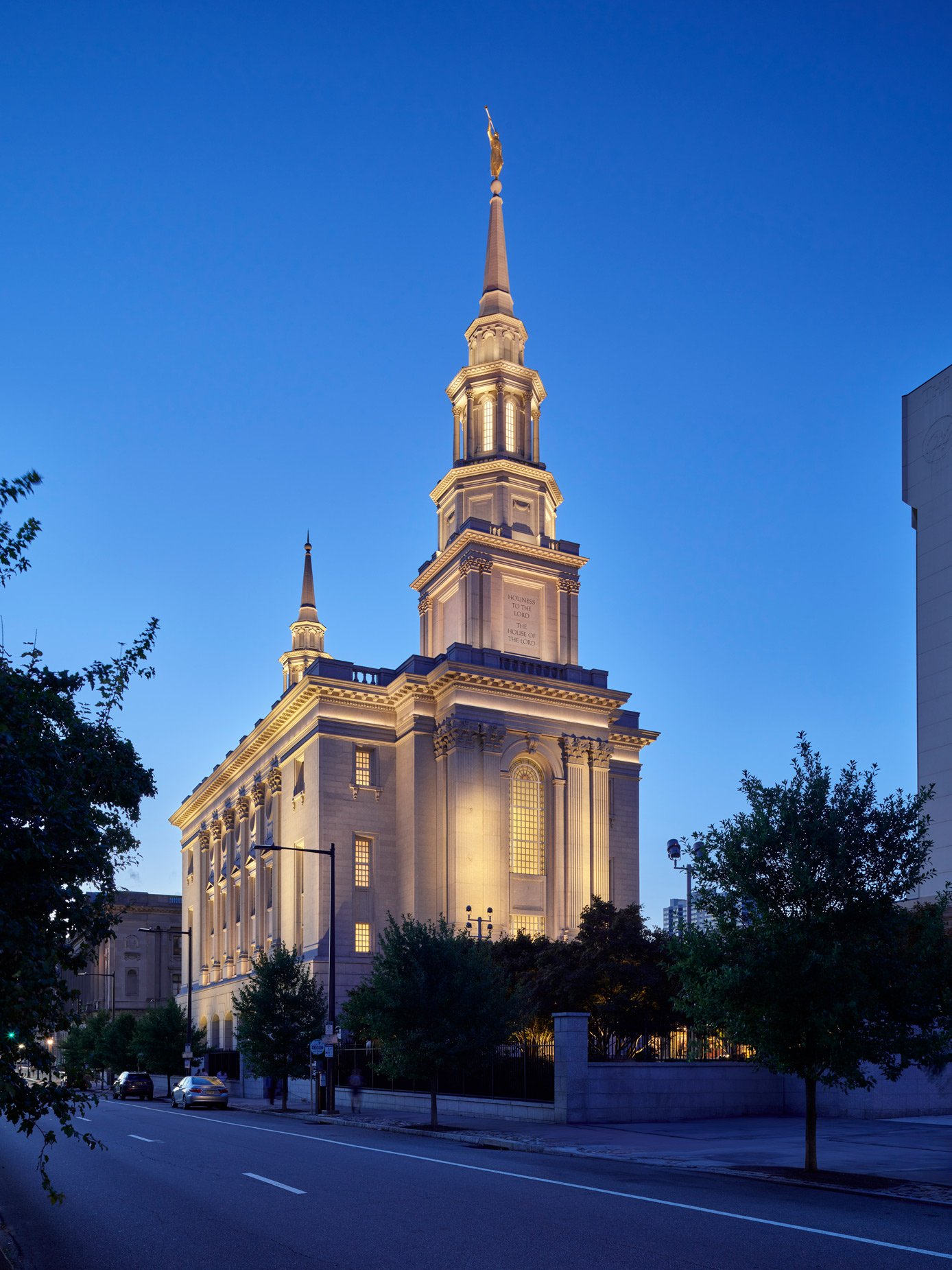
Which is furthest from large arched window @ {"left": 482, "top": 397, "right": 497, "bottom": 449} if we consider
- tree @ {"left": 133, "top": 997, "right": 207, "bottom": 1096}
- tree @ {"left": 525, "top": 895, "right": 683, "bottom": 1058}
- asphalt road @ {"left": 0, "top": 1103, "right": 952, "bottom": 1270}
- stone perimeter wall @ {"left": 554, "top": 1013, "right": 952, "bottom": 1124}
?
asphalt road @ {"left": 0, "top": 1103, "right": 952, "bottom": 1270}

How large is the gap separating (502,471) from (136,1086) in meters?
37.6

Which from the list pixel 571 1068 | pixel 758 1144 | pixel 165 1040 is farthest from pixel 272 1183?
pixel 165 1040

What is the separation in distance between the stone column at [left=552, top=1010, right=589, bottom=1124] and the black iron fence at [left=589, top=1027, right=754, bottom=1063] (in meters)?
5.37

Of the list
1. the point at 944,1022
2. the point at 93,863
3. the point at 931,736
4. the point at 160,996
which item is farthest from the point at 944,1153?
the point at 160,996

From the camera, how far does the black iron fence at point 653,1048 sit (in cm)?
3638

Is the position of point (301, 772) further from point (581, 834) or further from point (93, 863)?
point (93, 863)

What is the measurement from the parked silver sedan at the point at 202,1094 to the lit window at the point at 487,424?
132 ft

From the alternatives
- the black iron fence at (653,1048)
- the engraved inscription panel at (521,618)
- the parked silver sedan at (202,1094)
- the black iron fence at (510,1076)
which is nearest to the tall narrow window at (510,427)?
the engraved inscription panel at (521,618)

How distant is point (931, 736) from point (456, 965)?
1485 inches

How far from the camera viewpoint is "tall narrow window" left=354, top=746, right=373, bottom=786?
6638cm

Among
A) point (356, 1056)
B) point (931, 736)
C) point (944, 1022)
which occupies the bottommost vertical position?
point (356, 1056)

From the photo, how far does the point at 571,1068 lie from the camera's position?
3064 cm

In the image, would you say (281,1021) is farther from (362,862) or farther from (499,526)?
(499,526)

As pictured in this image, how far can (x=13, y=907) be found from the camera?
10.2 metres
